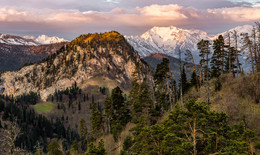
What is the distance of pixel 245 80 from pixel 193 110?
26843 mm

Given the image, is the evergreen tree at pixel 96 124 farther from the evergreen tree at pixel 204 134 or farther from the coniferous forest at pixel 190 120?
the evergreen tree at pixel 204 134

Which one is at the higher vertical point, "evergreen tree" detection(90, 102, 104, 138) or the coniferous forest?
the coniferous forest

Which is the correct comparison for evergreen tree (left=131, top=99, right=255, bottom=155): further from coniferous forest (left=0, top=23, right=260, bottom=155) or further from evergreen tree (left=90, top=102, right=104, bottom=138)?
evergreen tree (left=90, top=102, right=104, bottom=138)

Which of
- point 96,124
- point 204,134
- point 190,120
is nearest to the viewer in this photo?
point 190,120

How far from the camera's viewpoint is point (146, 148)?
2784 centimetres

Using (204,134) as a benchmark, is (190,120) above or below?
above

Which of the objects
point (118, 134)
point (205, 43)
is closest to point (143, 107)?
point (118, 134)

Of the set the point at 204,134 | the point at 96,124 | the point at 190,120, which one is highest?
the point at 190,120

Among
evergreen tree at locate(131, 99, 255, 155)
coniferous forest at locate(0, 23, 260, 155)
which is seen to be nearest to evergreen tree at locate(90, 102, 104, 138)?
coniferous forest at locate(0, 23, 260, 155)

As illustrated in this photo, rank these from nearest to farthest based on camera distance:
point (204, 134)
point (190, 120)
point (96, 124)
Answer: point (190, 120) → point (204, 134) → point (96, 124)

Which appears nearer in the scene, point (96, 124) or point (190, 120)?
point (190, 120)

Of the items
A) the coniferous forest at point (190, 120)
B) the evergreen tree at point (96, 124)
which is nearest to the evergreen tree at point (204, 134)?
the coniferous forest at point (190, 120)

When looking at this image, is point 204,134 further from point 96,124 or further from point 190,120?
point 96,124

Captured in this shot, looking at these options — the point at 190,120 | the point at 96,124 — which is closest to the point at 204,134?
the point at 190,120
